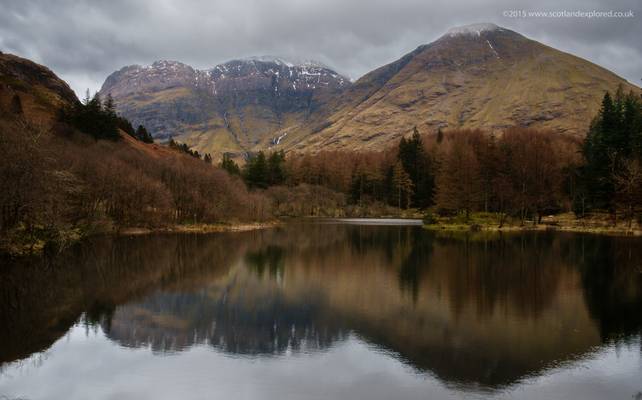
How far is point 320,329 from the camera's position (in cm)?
2184

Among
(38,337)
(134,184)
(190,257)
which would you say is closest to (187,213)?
(134,184)

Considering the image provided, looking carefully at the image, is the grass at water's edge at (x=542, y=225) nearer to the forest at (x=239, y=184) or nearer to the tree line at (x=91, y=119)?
the forest at (x=239, y=184)

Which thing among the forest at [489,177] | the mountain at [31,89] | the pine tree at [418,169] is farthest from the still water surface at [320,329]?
the pine tree at [418,169]

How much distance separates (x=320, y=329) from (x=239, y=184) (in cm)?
8808

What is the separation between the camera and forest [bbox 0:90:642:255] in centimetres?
4038

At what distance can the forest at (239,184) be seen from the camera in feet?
132

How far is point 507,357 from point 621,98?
101073 mm

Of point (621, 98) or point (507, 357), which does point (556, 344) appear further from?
point (621, 98)

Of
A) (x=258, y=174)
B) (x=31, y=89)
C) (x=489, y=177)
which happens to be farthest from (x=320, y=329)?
(x=258, y=174)

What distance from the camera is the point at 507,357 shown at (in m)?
17.6

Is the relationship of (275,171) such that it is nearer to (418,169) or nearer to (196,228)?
(418,169)

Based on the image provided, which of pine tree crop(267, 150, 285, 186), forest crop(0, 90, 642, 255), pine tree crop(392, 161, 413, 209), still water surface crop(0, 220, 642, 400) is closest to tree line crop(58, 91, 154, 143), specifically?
forest crop(0, 90, 642, 255)

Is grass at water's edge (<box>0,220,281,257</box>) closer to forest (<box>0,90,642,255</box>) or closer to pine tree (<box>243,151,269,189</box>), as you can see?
forest (<box>0,90,642,255</box>)

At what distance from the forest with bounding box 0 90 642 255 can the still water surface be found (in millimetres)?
6701
